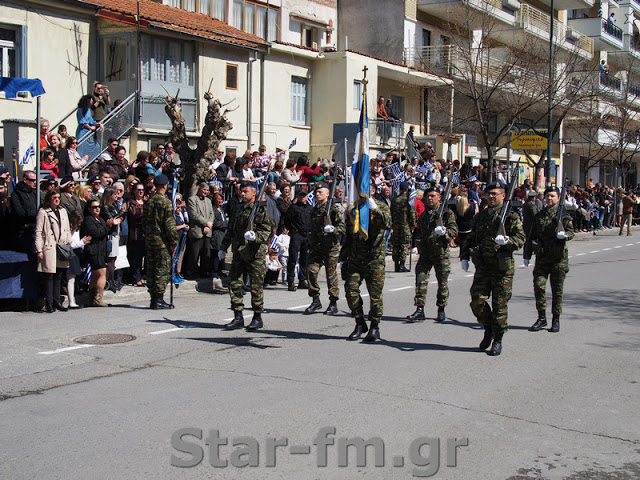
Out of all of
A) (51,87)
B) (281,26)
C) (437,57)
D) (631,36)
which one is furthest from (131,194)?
(631,36)

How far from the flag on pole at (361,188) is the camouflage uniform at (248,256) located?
132 centimetres

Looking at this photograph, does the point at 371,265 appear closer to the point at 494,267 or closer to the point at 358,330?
the point at 358,330

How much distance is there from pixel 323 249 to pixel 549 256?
3305mm

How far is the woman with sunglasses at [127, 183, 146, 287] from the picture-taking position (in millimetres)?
12805

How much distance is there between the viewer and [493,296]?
28.2 ft

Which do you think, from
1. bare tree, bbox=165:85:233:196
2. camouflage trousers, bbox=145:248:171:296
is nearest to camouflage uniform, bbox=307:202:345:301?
camouflage trousers, bbox=145:248:171:296

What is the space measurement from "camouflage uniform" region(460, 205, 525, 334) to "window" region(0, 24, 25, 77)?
15292 mm

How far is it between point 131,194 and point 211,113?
3.51m

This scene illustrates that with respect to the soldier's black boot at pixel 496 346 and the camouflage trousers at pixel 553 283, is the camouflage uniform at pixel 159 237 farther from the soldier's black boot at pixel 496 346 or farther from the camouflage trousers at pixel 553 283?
the camouflage trousers at pixel 553 283

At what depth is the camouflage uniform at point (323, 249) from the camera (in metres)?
11.2

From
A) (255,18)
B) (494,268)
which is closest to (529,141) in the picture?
(255,18)

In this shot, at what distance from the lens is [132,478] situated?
4770 mm

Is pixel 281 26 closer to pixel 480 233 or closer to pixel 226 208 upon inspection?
pixel 226 208

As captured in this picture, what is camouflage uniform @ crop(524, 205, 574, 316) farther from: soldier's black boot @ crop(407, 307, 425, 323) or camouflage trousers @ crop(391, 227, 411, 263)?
camouflage trousers @ crop(391, 227, 411, 263)
